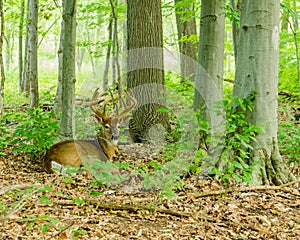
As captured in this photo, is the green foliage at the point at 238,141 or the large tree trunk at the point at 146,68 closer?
the green foliage at the point at 238,141

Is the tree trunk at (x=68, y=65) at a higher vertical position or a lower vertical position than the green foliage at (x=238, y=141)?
higher

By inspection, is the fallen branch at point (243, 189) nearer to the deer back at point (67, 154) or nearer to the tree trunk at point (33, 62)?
the deer back at point (67, 154)

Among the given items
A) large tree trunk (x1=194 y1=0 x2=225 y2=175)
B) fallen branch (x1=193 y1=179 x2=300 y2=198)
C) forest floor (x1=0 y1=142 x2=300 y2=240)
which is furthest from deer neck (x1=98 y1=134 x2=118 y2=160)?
fallen branch (x1=193 y1=179 x2=300 y2=198)

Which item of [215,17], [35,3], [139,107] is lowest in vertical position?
[139,107]

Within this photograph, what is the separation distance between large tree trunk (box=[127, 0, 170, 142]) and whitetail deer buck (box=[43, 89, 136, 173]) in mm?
342

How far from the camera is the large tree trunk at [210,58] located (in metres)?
6.27

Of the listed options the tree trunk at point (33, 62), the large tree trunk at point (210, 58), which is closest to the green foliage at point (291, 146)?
the large tree trunk at point (210, 58)

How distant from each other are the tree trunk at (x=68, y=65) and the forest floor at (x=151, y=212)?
151cm

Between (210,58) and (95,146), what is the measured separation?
2422mm

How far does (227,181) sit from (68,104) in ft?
9.56

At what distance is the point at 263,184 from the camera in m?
5.14

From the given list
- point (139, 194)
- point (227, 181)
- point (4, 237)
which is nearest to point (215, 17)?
point (227, 181)

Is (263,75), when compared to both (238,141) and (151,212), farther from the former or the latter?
(151,212)

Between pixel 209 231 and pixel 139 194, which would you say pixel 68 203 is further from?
pixel 209 231
